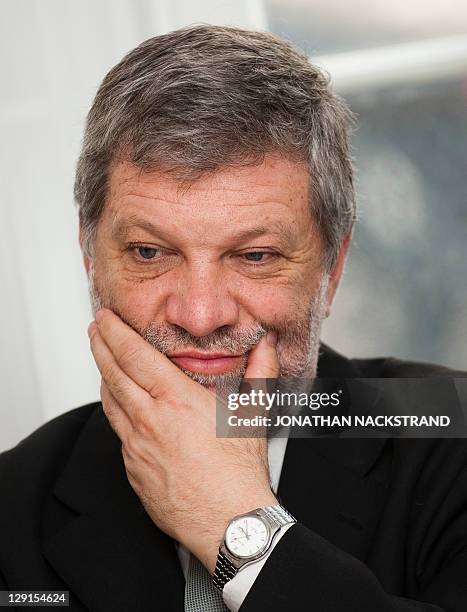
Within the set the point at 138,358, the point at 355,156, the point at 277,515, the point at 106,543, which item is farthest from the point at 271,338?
the point at 355,156

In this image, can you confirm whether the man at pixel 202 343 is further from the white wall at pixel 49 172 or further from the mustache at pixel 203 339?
the white wall at pixel 49 172

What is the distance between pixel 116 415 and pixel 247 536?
483 millimetres

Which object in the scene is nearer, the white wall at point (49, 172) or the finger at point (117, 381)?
the finger at point (117, 381)

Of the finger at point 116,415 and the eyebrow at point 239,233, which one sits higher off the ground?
the eyebrow at point 239,233

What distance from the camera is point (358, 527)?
215 centimetres

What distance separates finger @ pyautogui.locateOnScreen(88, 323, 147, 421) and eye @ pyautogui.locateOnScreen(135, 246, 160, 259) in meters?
0.22

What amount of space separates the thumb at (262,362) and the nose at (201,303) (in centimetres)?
10

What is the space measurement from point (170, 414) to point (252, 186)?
0.56 meters

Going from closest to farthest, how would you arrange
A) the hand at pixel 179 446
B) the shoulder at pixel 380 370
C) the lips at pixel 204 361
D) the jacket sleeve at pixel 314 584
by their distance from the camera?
1. the jacket sleeve at pixel 314 584
2. the hand at pixel 179 446
3. the lips at pixel 204 361
4. the shoulder at pixel 380 370

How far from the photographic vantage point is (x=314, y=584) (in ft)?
5.66

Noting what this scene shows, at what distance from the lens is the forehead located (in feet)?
6.72

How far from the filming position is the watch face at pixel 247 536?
174 cm

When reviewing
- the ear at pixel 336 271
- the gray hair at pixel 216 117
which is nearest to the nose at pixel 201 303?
the gray hair at pixel 216 117

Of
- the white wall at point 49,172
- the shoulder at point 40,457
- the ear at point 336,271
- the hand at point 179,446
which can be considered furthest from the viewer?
the white wall at point 49,172
